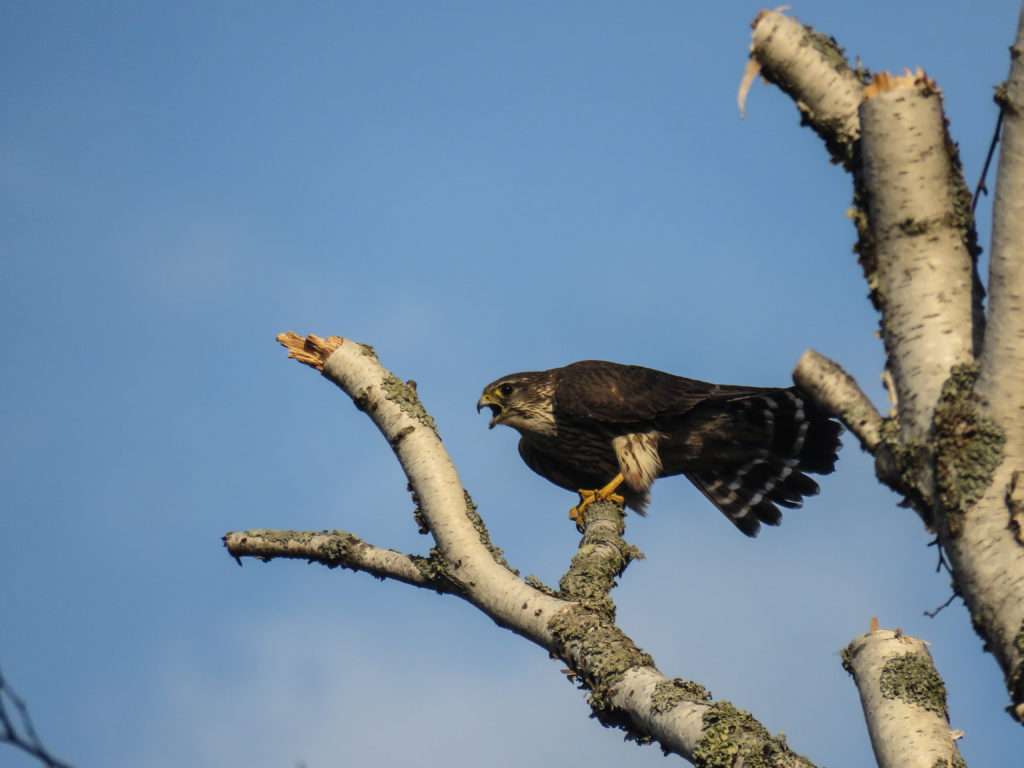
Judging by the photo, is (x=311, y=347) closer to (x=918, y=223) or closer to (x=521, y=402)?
(x=521, y=402)

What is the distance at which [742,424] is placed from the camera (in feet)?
22.1

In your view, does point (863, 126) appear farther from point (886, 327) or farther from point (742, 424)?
point (742, 424)

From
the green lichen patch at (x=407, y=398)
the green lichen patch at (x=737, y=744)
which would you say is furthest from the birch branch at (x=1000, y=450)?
the green lichen patch at (x=407, y=398)

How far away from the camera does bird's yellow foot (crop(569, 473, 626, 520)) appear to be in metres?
6.05

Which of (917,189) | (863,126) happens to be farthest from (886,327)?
(863,126)

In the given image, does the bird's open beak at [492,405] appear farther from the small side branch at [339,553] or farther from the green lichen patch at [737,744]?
the green lichen patch at [737,744]

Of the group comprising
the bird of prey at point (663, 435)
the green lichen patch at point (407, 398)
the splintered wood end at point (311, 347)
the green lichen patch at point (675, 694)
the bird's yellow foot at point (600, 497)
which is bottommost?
the green lichen patch at point (675, 694)

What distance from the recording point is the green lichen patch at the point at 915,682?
245 cm

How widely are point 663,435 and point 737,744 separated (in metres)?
4.32

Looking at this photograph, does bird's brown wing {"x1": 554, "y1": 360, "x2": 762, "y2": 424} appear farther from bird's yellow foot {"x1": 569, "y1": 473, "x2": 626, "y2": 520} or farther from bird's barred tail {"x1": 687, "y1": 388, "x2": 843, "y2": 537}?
bird's yellow foot {"x1": 569, "y1": 473, "x2": 626, "y2": 520}

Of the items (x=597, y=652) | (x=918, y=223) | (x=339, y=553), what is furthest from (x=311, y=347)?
(x=918, y=223)

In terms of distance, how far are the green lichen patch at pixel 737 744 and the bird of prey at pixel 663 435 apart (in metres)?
3.62

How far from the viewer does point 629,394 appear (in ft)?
21.3

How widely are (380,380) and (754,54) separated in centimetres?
228
